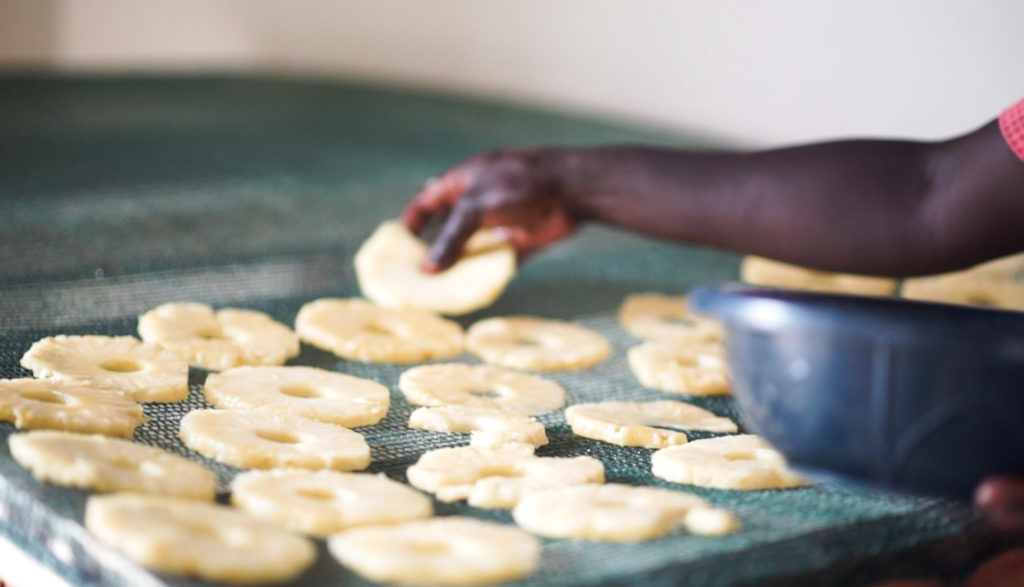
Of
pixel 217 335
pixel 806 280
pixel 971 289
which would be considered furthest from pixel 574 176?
pixel 971 289

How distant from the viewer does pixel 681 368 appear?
182cm

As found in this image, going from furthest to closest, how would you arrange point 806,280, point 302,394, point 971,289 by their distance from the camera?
point 806,280 < point 971,289 < point 302,394

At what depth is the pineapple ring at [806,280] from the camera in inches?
91.7

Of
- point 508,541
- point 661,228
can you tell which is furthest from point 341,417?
point 661,228

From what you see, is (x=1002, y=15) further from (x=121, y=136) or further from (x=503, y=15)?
(x=121, y=136)

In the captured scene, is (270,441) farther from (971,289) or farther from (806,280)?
(971,289)

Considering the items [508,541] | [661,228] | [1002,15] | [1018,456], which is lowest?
[508,541]

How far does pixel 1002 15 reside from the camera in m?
2.99

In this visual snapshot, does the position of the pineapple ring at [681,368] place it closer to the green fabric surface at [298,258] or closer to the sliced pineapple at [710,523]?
the green fabric surface at [298,258]

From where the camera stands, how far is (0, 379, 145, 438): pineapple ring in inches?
53.2

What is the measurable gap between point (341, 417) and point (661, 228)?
2.48 feet

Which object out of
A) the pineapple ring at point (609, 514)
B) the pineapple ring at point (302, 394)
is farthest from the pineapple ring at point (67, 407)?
the pineapple ring at point (609, 514)

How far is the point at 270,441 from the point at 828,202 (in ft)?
3.07

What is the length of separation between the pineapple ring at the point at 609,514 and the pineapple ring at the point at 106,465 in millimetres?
350
